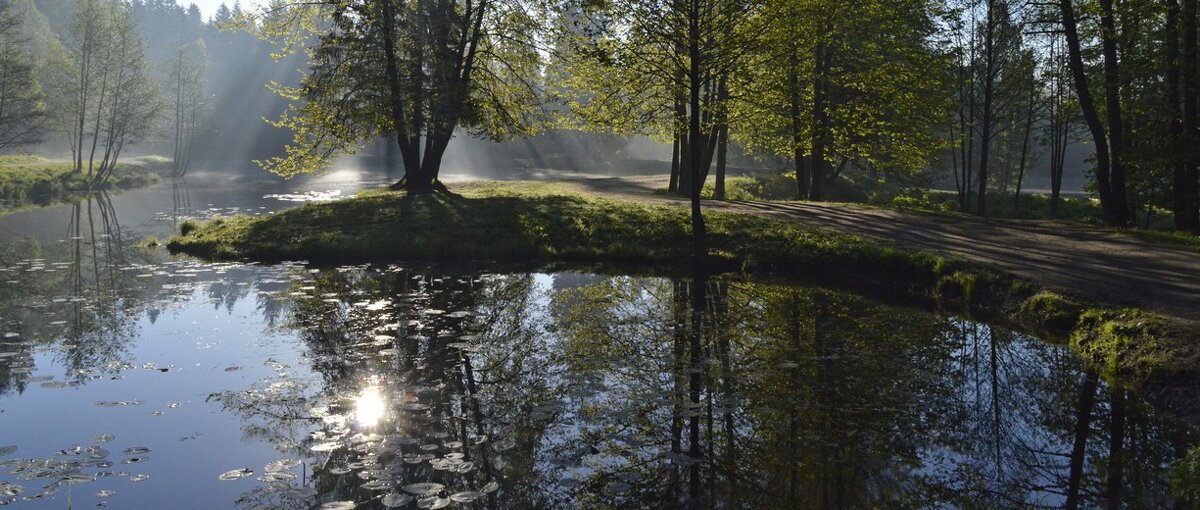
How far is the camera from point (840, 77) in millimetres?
27375

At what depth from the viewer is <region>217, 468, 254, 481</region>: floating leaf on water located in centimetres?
669

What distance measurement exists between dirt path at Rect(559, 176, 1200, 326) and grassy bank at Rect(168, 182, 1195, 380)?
0.61m

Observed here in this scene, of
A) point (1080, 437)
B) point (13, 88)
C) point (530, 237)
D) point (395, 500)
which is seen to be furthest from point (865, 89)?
point (13, 88)

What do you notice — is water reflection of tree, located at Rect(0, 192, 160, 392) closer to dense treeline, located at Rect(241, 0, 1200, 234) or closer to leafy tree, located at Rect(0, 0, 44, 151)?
dense treeline, located at Rect(241, 0, 1200, 234)

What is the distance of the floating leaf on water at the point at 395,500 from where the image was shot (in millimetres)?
6016

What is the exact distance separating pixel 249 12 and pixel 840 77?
63.4 feet

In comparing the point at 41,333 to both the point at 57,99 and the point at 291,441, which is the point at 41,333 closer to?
the point at 291,441

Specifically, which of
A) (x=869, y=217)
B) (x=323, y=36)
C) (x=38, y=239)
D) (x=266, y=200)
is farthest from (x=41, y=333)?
(x=266, y=200)

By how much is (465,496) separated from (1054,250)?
14610mm

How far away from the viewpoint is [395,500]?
610 centimetres

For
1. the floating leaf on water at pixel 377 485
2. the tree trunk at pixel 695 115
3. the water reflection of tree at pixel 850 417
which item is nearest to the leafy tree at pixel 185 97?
the tree trunk at pixel 695 115

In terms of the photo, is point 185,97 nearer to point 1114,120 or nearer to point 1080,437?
point 1114,120

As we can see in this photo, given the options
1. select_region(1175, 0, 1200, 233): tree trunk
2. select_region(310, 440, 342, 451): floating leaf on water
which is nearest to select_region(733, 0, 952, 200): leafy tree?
select_region(1175, 0, 1200, 233): tree trunk

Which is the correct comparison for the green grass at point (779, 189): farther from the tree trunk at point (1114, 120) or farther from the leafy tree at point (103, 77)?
the leafy tree at point (103, 77)
